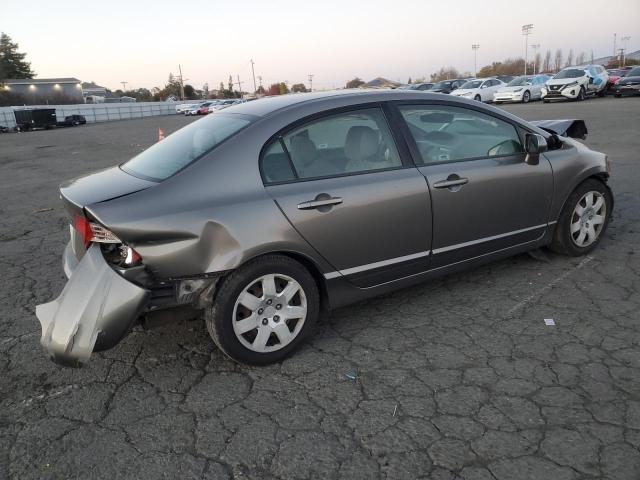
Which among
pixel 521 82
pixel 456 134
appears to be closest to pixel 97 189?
pixel 456 134

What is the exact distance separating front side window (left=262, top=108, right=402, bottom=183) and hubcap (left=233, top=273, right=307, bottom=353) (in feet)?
2.10

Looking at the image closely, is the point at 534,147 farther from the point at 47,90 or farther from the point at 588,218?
the point at 47,90

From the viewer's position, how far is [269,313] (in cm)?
304

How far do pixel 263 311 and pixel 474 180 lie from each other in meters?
1.83

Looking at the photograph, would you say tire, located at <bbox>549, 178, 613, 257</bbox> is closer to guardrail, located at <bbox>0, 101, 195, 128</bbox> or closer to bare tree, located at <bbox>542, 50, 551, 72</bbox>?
guardrail, located at <bbox>0, 101, 195, 128</bbox>

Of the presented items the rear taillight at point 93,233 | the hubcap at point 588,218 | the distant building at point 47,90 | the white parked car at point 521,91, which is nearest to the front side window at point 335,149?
the rear taillight at point 93,233

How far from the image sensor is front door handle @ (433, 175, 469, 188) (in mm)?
3539

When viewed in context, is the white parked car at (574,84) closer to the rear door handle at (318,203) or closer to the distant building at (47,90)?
the rear door handle at (318,203)

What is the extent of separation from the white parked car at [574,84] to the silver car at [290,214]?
26.1 meters

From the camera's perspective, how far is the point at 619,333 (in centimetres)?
329

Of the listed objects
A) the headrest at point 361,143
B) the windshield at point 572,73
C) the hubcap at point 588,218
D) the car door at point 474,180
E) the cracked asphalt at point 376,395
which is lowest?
the cracked asphalt at point 376,395

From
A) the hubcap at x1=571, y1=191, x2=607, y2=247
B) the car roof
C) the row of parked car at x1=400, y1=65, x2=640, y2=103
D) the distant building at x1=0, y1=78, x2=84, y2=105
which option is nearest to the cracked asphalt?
the hubcap at x1=571, y1=191, x2=607, y2=247

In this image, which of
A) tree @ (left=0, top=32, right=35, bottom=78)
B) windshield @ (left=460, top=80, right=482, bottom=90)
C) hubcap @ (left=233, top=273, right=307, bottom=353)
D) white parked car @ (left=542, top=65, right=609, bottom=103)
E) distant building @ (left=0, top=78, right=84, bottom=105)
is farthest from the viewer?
tree @ (left=0, top=32, right=35, bottom=78)

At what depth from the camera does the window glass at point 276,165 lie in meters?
3.07
